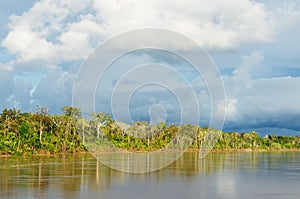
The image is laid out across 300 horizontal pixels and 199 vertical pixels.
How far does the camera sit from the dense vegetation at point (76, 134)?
61938mm

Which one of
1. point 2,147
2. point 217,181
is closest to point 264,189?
point 217,181

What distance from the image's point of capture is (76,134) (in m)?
75.0

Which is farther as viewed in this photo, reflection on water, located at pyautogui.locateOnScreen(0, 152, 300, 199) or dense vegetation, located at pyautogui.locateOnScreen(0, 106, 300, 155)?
dense vegetation, located at pyautogui.locateOnScreen(0, 106, 300, 155)

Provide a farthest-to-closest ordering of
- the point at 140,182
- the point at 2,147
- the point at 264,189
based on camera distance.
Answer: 1. the point at 2,147
2. the point at 140,182
3. the point at 264,189

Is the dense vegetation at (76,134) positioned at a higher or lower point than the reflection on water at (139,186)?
higher

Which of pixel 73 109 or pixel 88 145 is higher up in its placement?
pixel 73 109

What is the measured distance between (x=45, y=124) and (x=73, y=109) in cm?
745

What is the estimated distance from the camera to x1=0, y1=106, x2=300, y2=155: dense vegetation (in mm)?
61938

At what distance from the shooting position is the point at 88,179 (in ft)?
100

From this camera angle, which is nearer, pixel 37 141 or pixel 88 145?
pixel 37 141

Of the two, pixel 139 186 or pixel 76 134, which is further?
pixel 76 134

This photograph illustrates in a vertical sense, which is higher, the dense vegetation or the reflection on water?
the dense vegetation

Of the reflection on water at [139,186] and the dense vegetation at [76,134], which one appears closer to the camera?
the reflection on water at [139,186]

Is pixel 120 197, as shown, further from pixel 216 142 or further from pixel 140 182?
pixel 216 142
